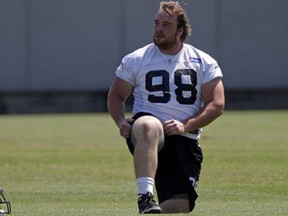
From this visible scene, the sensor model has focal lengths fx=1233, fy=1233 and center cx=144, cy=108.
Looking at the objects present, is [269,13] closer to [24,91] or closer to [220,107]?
[24,91]

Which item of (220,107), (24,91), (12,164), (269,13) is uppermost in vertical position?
(220,107)

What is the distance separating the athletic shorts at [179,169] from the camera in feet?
33.9

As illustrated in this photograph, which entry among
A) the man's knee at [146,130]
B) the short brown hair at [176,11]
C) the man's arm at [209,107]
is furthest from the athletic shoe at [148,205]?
the short brown hair at [176,11]

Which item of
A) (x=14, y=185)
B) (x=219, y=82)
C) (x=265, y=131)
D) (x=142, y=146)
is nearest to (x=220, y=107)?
(x=219, y=82)

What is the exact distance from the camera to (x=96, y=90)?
169 ft

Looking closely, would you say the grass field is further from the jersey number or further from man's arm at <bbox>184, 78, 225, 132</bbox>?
the jersey number

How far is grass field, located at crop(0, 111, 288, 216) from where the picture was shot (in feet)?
41.8

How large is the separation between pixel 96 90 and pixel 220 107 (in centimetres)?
4115

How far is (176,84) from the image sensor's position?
1034 cm

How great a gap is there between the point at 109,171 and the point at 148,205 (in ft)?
32.0

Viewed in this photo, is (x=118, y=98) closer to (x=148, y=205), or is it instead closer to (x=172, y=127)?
(x=172, y=127)

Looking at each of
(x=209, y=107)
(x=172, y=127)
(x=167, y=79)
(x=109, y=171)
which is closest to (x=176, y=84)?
(x=167, y=79)

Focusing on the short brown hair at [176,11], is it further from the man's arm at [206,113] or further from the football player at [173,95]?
the man's arm at [206,113]

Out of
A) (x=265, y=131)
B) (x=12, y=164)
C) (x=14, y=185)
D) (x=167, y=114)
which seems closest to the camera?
(x=167, y=114)
